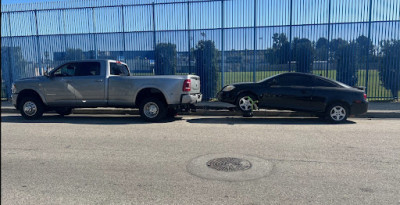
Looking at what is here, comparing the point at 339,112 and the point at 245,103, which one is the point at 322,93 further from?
the point at 245,103

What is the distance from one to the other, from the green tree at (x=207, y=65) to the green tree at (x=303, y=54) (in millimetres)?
3441

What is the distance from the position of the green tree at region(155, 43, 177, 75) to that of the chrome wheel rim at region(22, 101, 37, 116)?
5.79 m

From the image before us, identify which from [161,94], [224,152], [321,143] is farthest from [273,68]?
[224,152]

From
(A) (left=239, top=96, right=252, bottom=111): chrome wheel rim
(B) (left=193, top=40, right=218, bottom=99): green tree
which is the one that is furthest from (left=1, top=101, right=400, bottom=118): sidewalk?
(B) (left=193, top=40, right=218, bottom=99): green tree

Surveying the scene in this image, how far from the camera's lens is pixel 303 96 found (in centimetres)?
898

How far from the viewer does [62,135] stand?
7.17 meters

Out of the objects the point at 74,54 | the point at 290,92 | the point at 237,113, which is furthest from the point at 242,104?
the point at 74,54

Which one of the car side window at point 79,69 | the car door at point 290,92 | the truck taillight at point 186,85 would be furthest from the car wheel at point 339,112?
the car side window at point 79,69

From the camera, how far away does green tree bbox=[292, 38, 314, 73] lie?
12.5 metres

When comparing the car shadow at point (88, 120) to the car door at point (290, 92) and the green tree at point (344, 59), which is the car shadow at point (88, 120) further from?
the green tree at point (344, 59)

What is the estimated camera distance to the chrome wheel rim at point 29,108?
9.61 meters

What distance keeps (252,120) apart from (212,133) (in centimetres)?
243

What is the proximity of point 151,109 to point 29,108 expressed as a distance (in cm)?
412

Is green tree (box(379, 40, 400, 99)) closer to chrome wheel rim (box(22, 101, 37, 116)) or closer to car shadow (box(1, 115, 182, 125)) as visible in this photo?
car shadow (box(1, 115, 182, 125))
